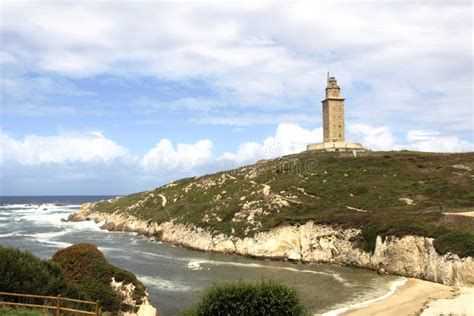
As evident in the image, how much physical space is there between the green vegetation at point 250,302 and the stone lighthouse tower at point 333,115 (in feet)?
337

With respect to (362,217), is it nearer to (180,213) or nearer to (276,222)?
(276,222)

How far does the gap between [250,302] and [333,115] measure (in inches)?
4115

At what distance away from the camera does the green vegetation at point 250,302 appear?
20.2 meters

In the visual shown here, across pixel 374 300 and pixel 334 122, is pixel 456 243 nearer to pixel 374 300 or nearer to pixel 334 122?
pixel 374 300

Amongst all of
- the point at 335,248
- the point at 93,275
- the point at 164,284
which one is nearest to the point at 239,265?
the point at 335,248

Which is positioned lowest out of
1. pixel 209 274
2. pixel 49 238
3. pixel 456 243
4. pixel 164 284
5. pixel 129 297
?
pixel 164 284

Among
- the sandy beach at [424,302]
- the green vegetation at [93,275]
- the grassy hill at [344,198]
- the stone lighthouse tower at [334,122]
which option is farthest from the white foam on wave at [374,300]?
the stone lighthouse tower at [334,122]

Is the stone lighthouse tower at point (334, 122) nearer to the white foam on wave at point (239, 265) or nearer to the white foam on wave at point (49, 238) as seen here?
the white foam on wave at point (239, 265)

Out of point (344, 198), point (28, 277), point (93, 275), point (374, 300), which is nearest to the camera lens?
point (28, 277)

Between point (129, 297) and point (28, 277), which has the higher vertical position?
point (28, 277)

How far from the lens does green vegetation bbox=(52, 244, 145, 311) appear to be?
91.8 ft

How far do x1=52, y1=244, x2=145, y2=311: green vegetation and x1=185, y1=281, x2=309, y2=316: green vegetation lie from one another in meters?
9.70

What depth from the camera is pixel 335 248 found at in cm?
5647

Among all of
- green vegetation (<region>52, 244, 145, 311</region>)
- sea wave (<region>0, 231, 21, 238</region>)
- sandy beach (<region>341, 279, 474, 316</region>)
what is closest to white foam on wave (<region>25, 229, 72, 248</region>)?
sea wave (<region>0, 231, 21, 238</region>)
